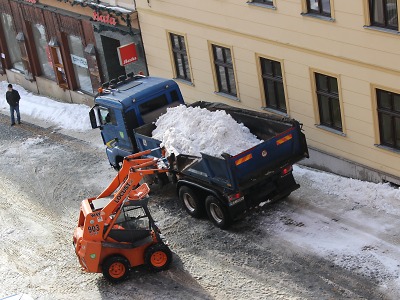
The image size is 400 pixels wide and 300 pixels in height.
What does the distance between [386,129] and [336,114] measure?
5.23ft

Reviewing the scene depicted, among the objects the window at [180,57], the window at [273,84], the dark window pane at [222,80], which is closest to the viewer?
the window at [273,84]

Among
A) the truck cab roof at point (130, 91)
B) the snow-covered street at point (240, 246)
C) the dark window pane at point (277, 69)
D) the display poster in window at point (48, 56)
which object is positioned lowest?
the snow-covered street at point (240, 246)

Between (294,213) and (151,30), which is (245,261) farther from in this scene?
(151,30)

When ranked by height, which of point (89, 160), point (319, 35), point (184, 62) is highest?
point (319, 35)

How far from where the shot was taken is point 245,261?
55.4ft

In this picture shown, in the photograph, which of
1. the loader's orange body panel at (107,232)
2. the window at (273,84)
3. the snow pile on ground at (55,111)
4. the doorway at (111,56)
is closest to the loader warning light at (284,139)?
the loader's orange body panel at (107,232)

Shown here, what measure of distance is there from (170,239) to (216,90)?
6318mm

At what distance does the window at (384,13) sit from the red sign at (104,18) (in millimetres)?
10208

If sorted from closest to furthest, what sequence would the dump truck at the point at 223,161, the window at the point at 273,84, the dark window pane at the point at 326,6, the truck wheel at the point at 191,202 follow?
the dump truck at the point at 223,161, the truck wheel at the point at 191,202, the dark window pane at the point at 326,6, the window at the point at 273,84

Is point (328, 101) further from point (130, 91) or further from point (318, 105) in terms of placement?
point (130, 91)

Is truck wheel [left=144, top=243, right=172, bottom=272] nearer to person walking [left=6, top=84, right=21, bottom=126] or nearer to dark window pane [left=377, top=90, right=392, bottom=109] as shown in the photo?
dark window pane [left=377, top=90, right=392, bottom=109]

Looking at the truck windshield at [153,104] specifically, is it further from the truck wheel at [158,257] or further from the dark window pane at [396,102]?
the dark window pane at [396,102]

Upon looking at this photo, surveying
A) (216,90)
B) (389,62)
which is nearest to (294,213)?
(389,62)

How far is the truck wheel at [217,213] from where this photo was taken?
704 inches
